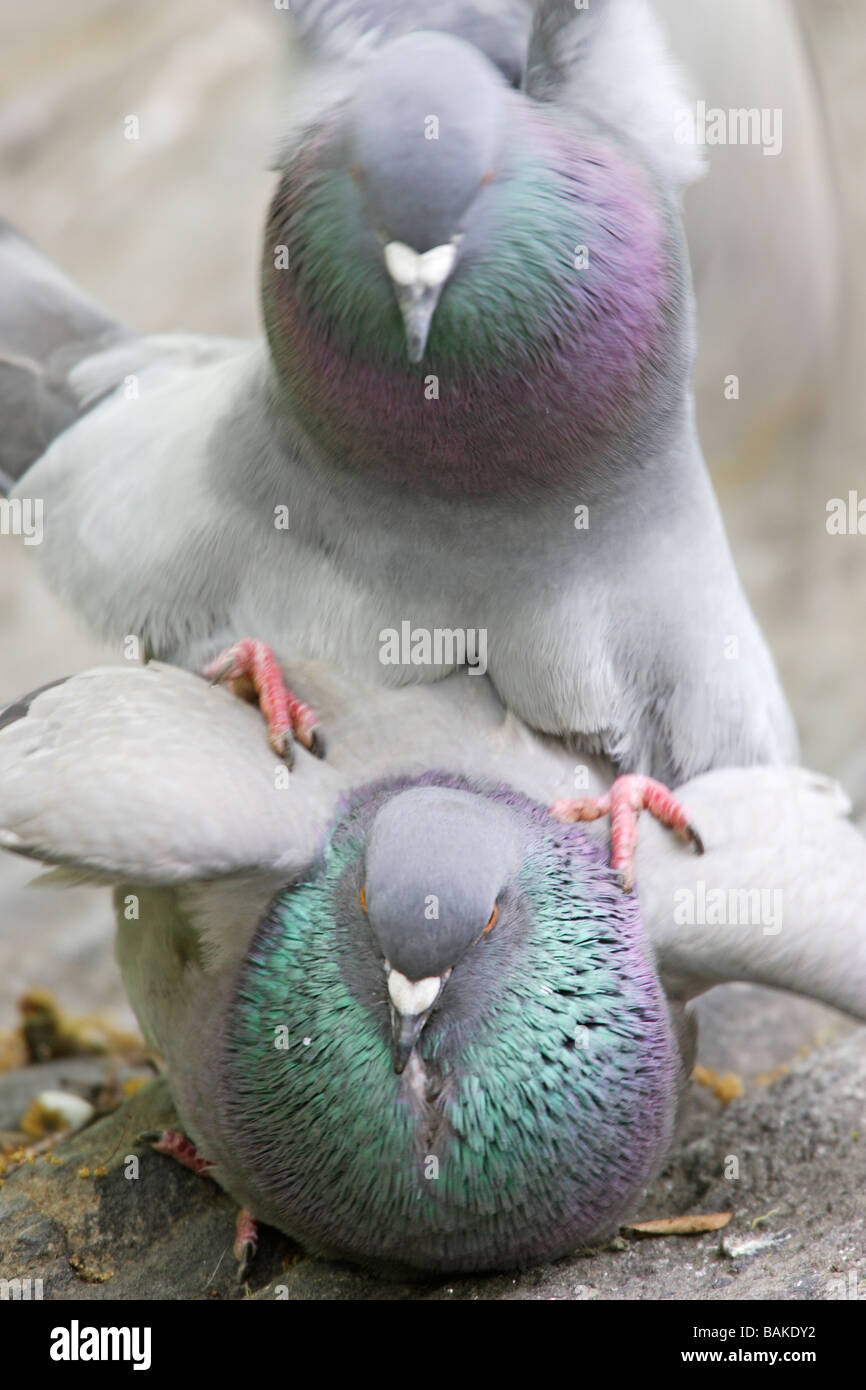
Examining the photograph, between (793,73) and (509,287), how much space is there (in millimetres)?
2315

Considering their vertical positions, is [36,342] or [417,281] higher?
[417,281]

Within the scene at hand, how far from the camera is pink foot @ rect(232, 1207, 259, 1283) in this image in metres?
4.14

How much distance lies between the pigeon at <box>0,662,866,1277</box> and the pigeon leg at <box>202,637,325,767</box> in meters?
0.07

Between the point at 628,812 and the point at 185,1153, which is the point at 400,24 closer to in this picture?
the point at 628,812

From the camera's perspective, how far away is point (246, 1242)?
13.6 ft

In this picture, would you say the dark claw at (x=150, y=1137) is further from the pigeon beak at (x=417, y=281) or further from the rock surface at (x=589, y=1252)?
the pigeon beak at (x=417, y=281)

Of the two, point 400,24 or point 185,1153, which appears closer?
point 400,24

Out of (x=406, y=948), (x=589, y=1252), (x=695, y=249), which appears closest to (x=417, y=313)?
(x=406, y=948)

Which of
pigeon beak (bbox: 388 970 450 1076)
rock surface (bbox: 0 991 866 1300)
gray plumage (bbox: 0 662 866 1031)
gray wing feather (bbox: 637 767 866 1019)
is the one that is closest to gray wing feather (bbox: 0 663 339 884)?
gray plumage (bbox: 0 662 866 1031)

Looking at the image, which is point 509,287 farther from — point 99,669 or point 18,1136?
point 18,1136

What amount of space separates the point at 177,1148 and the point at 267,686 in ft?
4.82

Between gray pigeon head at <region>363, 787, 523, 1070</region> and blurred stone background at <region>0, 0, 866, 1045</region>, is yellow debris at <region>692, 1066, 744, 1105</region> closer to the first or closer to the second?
gray pigeon head at <region>363, 787, 523, 1070</region>

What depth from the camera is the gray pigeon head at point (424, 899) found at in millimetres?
3244

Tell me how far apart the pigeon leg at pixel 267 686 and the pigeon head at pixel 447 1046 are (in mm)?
345
